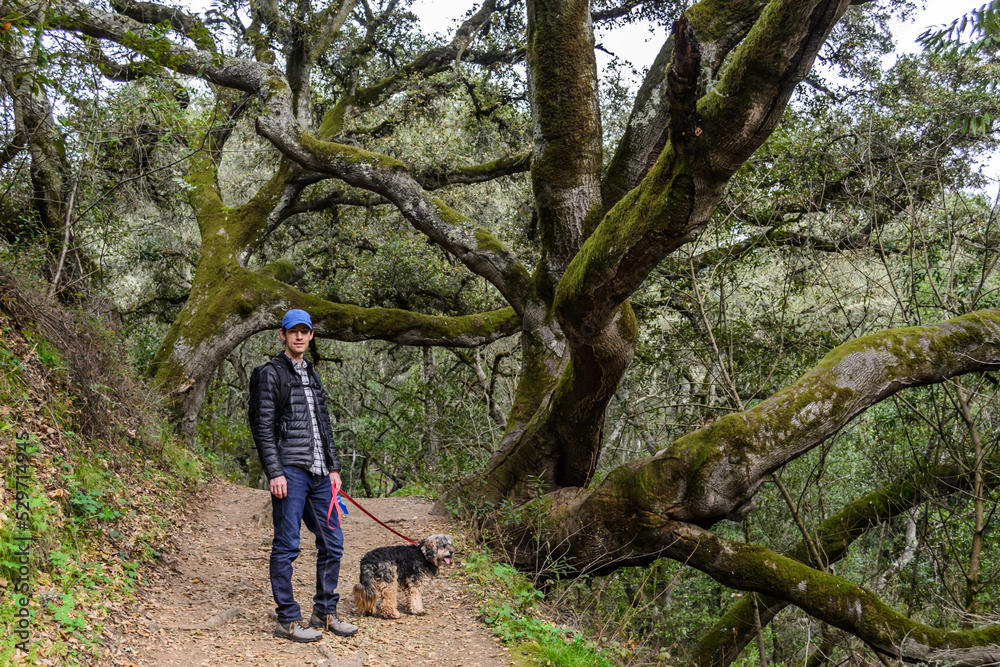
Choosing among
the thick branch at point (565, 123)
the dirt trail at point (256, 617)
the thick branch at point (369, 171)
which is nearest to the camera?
the dirt trail at point (256, 617)

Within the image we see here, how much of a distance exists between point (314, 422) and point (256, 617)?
1501mm

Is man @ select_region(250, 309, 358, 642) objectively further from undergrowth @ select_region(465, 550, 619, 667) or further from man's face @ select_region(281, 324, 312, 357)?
undergrowth @ select_region(465, 550, 619, 667)

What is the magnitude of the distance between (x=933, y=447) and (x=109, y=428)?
9.14 metres

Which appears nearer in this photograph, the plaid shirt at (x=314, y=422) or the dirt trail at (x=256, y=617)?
the dirt trail at (x=256, y=617)

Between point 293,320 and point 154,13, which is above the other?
point 154,13

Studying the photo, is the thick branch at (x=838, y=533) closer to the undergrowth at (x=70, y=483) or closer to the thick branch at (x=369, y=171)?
the thick branch at (x=369, y=171)

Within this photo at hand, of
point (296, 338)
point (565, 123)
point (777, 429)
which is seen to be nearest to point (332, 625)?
point (296, 338)

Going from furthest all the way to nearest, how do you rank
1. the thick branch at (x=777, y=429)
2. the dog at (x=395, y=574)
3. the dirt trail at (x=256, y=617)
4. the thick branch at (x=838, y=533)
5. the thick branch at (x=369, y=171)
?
the thick branch at (x=369, y=171), the thick branch at (x=838, y=533), the thick branch at (x=777, y=429), the dog at (x=395, y=574), the dirt trail at (x=256, y=617)

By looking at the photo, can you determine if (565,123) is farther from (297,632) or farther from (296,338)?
(297,632)

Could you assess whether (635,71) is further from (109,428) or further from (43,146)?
(109,428)

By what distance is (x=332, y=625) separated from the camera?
14.4 ft

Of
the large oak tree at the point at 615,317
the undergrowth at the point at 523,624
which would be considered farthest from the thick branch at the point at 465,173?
the undergrowth at the point at 523,624

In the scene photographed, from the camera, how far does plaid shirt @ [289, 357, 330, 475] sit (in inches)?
175

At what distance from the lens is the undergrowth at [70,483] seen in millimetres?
3633
